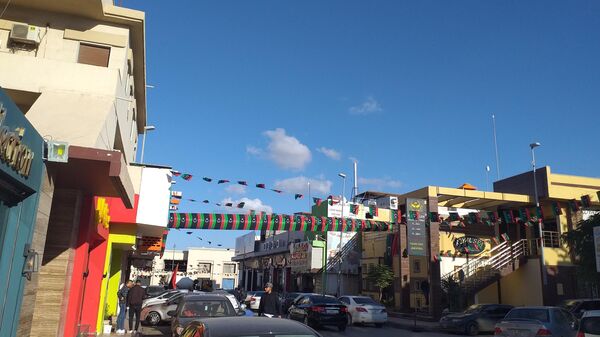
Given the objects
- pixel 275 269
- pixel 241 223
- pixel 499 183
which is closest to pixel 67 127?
pixel 241 223

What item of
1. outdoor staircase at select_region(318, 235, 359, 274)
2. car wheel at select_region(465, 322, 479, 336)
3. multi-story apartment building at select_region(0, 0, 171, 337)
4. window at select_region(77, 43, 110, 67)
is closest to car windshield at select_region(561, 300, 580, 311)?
car wheel at select_region(465, 322, 479, 336)

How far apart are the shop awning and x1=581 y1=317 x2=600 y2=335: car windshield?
9750mm

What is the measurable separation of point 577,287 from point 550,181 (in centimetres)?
646

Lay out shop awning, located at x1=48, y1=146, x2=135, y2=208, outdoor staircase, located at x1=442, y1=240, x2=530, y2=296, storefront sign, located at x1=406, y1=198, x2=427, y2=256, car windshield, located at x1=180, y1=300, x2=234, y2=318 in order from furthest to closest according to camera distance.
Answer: outdoor staircase, located at x1=442, y1=240, x2=530, y2=296
storefront sign, located at x1=406, y1=198, x2=427, y2=256
car windshield, located at x1=180, y1=300, x2=234, y2=318
shop awning, located at x1=48, y1=146, x2=135, y2=208

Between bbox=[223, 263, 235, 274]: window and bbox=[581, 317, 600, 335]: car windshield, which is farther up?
bbox=[223, 263, 235, 274]: window

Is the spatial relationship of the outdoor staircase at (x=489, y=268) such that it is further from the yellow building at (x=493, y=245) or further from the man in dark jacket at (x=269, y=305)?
the man in dark jacket at (x=269, y=305)

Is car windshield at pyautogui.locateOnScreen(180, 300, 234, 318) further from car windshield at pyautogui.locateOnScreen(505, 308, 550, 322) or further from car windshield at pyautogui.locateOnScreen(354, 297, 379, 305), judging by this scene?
car windshield at pyautogui.locateOnScreen(354, 297, 379, 305)

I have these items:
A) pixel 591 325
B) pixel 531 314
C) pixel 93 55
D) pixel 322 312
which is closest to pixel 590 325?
pixel 591 325

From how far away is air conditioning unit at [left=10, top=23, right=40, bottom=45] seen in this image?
46.2 ft

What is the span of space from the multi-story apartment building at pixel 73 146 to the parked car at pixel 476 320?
42.5ft

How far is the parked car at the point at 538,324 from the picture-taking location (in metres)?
12.6

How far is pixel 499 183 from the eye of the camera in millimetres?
36812

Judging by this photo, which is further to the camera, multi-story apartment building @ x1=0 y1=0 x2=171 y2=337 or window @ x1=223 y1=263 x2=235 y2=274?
window @ x1=223 y1=263 x2=235 y2=274

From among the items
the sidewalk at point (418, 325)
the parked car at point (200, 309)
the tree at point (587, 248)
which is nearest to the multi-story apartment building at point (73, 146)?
the parked car at point (200, 309)
